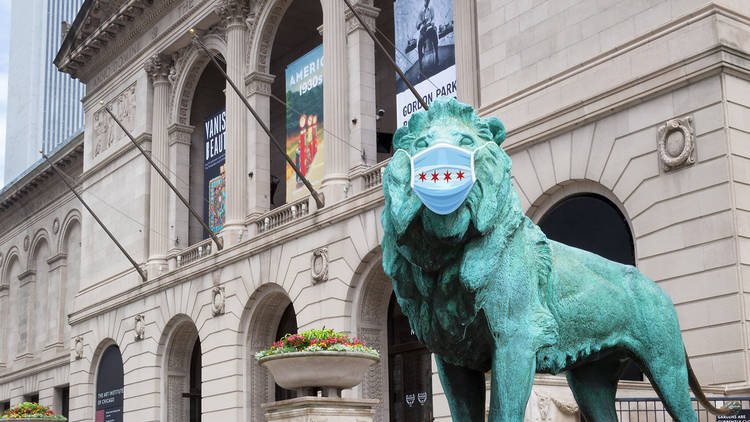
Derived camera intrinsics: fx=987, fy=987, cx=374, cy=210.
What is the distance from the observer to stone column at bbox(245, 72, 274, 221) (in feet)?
107

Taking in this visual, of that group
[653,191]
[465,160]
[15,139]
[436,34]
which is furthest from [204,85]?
[15,139]

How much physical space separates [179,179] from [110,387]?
29.7ft

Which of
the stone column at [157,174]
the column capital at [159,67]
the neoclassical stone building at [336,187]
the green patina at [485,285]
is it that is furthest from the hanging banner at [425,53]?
the green patina at [485,285]

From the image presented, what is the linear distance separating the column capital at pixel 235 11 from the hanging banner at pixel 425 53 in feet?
27.9

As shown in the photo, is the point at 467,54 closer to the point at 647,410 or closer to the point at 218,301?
the point at 218,301

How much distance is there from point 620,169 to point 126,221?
2476 centimetres

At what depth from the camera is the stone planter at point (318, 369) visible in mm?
15023

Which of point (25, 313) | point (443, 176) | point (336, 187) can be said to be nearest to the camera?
point (443, 176)

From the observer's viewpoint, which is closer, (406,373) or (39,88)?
(406,373)

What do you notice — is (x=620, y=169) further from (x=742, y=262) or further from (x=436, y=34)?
(x=436, y=34)

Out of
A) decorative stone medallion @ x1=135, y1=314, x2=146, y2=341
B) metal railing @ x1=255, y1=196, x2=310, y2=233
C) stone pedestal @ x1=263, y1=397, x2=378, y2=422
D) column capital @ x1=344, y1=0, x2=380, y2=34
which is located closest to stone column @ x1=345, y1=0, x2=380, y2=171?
A: column capital @ x1=344, y1=0, x2=380, y2=34

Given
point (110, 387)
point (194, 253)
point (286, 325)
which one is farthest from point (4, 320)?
point (286, 325)

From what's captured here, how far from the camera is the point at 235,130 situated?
33250 mm

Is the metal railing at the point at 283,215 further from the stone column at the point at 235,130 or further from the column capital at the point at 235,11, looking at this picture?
the column capital at the point at 235,11
